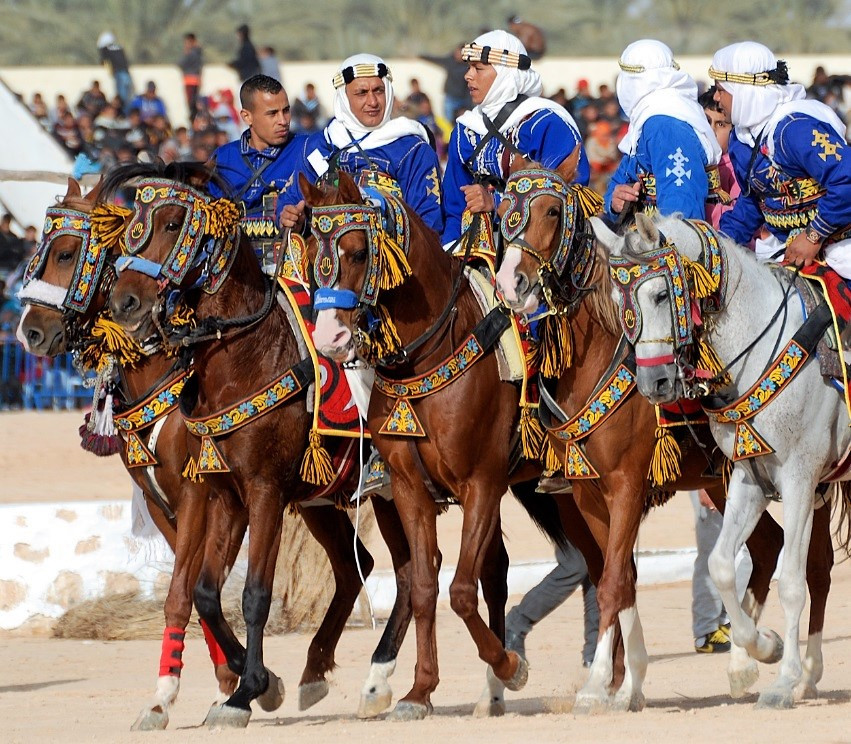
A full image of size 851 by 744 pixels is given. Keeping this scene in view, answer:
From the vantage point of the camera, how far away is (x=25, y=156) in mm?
23578

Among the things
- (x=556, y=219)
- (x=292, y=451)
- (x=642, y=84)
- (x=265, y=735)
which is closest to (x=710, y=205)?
(x=642, y=84)

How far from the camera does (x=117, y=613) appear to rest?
11297 millimetres

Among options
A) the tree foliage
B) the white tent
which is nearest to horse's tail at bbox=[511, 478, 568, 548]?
the white tent

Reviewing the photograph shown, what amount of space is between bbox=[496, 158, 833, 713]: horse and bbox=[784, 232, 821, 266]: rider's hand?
2.83ft

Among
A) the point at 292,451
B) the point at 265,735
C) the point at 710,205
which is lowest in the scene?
the point at 265,735

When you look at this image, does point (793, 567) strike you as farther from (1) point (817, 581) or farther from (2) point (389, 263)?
(2) point (389, 263)

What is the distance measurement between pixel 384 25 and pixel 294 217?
3400 centimetres

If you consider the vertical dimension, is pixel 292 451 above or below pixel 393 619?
above

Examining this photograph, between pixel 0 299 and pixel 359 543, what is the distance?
447 inches

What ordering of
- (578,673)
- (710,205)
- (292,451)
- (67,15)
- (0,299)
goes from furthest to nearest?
1. (67,15)
2. (0,299)
3. (578,673)
4. (710,205)
5. (292,451)

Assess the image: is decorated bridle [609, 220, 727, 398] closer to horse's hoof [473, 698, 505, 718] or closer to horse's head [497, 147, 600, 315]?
horse's head [497, 147, 600, 315]

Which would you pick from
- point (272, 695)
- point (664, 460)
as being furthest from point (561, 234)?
point (272, 695)

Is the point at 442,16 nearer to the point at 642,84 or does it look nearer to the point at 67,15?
the point at 67,15

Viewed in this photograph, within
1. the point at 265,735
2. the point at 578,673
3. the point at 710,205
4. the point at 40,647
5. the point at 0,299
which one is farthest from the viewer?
the point at 0,299
